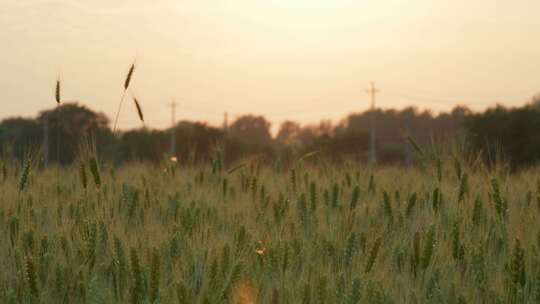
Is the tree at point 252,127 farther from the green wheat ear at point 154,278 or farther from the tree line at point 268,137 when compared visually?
the green wheat ear at point 154,278

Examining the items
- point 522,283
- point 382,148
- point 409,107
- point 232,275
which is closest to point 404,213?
point 522,283

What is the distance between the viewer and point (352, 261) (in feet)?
10.9

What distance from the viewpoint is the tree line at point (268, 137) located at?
5883 millimetres

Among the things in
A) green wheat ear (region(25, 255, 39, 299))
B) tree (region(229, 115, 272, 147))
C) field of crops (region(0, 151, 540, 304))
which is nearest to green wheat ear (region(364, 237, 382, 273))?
field of crops (region(0, 151, 540, 304))

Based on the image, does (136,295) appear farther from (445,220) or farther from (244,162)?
(244,162)

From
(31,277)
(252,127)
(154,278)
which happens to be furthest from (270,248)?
(252,127)

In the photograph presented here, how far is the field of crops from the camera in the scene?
2.82 meters

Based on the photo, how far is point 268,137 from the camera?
83.8 meters

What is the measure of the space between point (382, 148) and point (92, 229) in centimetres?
4926

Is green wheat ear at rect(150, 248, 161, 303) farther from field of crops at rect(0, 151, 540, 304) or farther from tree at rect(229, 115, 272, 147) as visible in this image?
tree at rect(229, 115, 272, 147)

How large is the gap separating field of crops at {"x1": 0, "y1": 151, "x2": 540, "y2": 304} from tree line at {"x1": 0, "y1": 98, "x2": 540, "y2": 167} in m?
0.40

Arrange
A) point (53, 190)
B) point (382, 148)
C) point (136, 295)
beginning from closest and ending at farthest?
point (136, 295)
point (53, 190)
point (382, 148)

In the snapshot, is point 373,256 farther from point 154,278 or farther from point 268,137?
point 268,137

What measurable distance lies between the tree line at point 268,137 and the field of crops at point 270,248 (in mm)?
395
